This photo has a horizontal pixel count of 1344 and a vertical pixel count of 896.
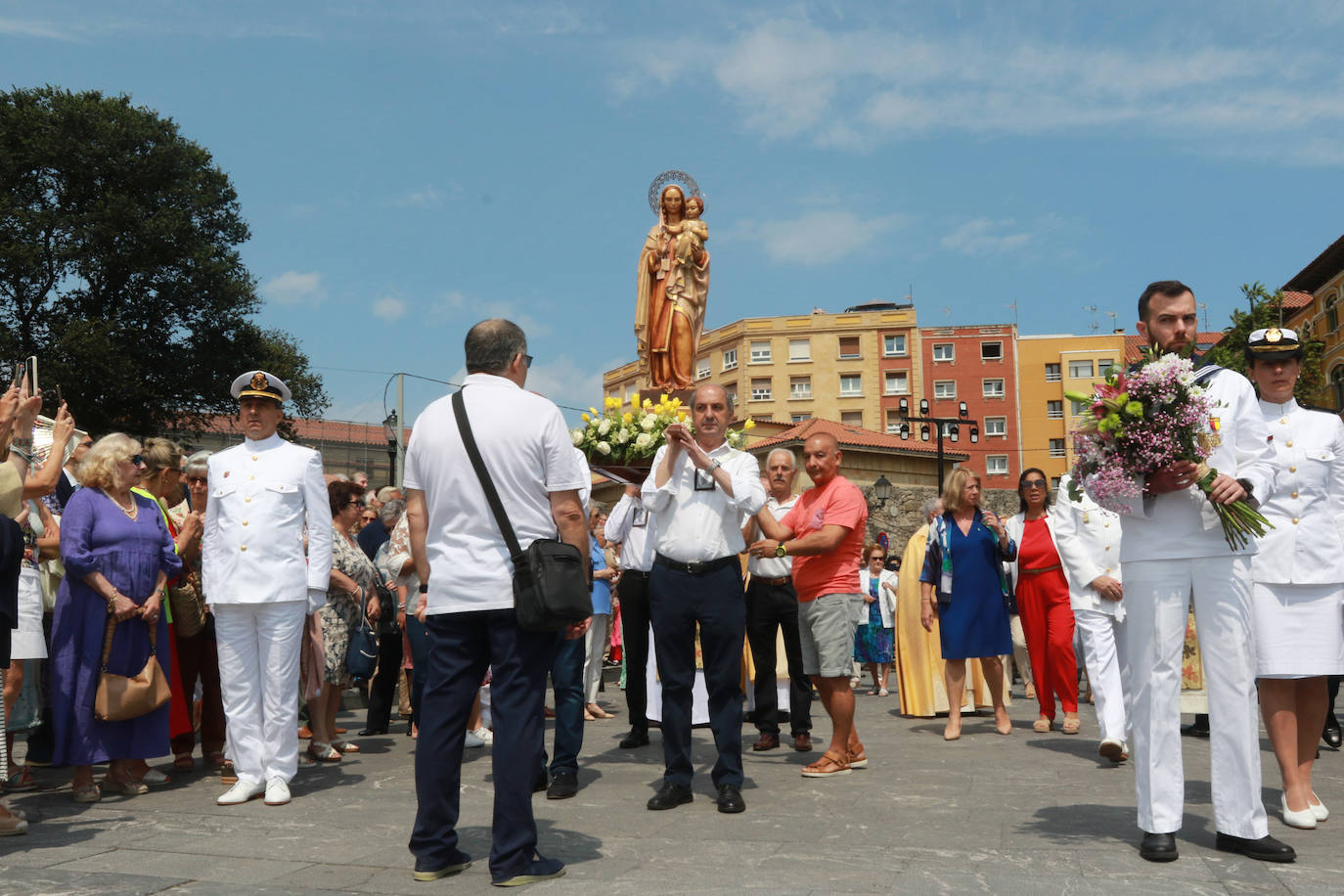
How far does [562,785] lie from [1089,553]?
408cm

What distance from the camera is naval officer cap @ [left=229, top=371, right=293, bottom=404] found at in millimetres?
6734

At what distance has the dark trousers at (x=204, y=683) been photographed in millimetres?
7562

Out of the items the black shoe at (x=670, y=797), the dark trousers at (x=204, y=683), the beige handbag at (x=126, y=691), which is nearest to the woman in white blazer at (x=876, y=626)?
the dark trousers at (x=204, y=683)

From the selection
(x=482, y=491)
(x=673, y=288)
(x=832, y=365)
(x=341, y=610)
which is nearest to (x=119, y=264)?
(x=673, y=288)

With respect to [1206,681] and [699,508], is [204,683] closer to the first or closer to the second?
[699,508]

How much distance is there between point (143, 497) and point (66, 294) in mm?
32000

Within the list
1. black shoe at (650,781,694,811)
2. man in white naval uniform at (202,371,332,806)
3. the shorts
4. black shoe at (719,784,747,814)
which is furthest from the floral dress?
black shoe at (719,784,747,814)

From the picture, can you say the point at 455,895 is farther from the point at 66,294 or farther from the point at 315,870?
the point at 66,294

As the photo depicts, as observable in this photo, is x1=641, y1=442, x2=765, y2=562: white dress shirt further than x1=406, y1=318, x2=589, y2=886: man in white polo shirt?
Yes

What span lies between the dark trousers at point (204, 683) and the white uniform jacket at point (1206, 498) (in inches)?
222

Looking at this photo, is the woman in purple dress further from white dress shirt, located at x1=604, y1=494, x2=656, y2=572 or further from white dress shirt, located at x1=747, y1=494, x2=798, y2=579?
white dress shirt, located at x1=747, y1=494, x2=798, y2=579

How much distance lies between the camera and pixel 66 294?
34.8 m

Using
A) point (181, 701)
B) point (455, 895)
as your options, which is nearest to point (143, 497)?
point (181, 701)

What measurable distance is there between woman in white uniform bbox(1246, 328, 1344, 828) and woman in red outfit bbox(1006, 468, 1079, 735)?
328cm
